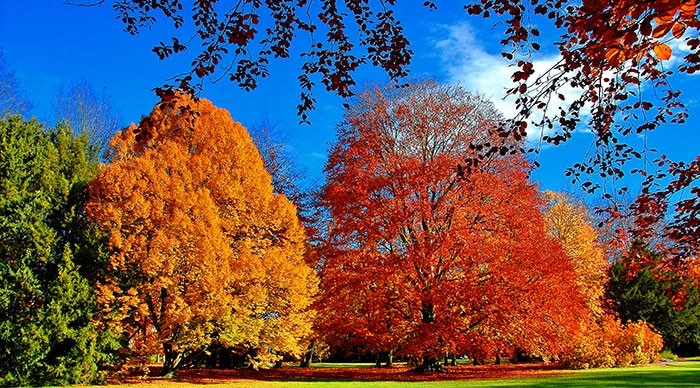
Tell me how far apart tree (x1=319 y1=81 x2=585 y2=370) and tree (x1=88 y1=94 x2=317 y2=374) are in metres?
1.99

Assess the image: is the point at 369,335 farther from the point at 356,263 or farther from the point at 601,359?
the point at 601,359

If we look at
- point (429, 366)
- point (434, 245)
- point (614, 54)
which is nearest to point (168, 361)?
point (429, 366)

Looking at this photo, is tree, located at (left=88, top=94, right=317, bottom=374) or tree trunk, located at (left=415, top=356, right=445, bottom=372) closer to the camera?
tree, located at (left=88, top=94, right=317, bottom=374)

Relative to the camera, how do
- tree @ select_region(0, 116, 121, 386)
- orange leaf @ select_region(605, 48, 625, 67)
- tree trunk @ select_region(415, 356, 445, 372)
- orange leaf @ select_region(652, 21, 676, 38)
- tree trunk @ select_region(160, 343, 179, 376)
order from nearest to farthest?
orange leaf @ select_region(652, 21, 676, 38) < orange leaf @ select_region(605, 48, 625, 67) < tree @ select_region(0, 116, 121, 386) < tree trunk @ select_region(160, 343, 179, 376) < tree trunk @ select_region(415, 356, 445, 372)

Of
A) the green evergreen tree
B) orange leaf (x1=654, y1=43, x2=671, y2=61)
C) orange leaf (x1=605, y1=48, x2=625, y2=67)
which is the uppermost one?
the green evergreen tree

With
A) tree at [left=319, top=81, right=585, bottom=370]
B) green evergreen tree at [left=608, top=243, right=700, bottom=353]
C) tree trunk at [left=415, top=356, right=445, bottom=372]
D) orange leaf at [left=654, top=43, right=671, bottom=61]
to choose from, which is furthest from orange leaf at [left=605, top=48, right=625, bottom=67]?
green evergreen tree at [left=608, top=243, right=700, bottom=353]

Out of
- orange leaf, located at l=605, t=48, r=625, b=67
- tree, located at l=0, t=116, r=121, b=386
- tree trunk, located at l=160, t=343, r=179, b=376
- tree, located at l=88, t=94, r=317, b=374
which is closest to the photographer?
orange leaf, located at l=605, t=48, r=625, b=67

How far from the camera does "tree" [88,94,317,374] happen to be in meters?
16.2

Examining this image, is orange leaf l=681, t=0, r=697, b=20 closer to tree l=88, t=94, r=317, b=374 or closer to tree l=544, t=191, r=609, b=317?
tree l=88, t=94, r=317, b=374

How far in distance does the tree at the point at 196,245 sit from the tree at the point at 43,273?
2.62 feet

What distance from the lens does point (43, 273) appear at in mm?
15359

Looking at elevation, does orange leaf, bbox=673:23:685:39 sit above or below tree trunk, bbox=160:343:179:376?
above

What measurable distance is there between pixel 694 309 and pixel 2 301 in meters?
40.9

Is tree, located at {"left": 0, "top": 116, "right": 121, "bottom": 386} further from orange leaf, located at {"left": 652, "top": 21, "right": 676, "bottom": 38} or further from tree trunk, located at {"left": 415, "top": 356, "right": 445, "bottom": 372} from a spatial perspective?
orange leaf, located at {"left": 652, "top": 21, "right": 676, "bottom": 38}
